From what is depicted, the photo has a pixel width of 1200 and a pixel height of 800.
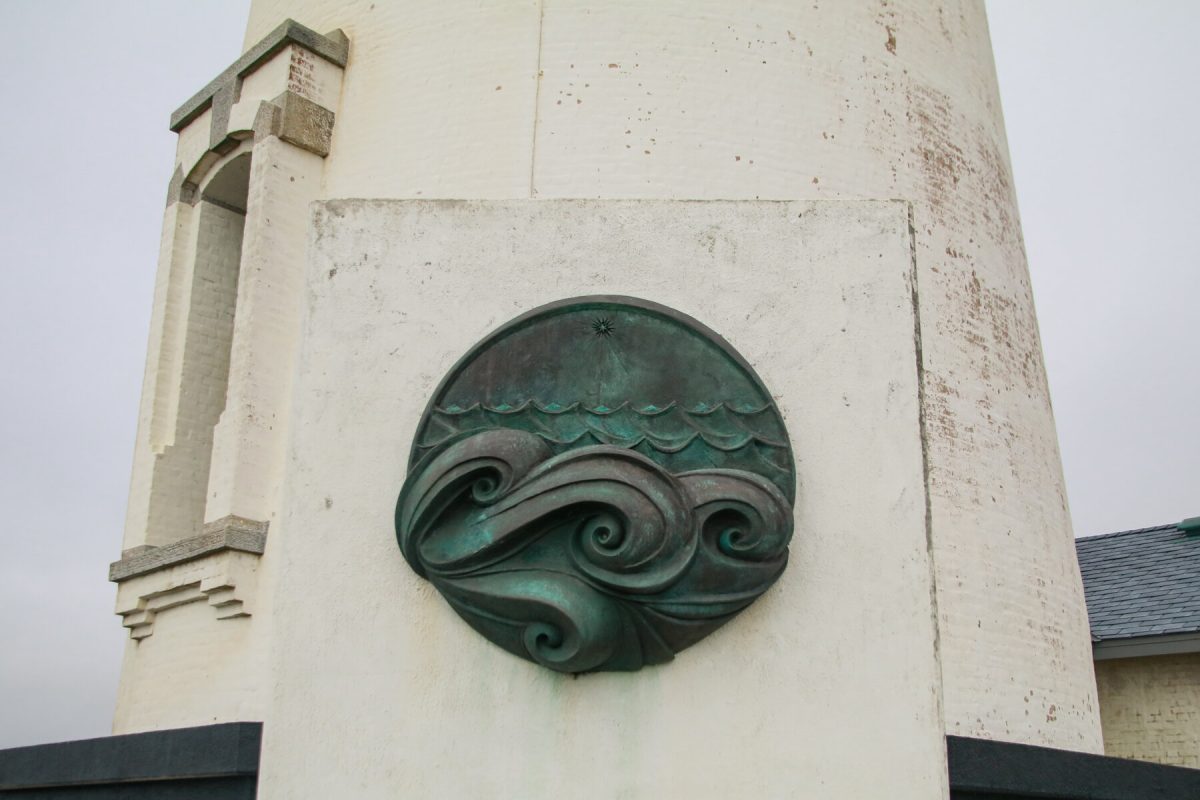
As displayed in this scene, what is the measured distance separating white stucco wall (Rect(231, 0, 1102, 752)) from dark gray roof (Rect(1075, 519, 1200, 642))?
6.24 feet

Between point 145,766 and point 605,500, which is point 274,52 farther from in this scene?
point 605,500

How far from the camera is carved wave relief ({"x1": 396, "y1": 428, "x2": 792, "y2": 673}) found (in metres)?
4.52

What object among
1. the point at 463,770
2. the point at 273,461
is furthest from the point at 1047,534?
the point at 463,770

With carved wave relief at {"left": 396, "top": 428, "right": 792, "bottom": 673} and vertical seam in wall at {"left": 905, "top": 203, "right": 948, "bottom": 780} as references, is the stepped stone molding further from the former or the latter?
vertical seam in wall at {"left": 905, "top": 203, "right": 948, "bottom": 780}

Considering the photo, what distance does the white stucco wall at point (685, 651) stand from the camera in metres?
4.46

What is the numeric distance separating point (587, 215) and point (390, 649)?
1893 mm

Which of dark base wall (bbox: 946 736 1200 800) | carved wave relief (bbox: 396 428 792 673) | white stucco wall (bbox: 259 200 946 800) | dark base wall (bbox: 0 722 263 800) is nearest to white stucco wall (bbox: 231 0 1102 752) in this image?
dark base wall (bbox: 946 736 1200 800)

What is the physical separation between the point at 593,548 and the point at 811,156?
18.0ft

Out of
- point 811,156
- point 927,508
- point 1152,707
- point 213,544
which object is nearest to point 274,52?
point 213,544

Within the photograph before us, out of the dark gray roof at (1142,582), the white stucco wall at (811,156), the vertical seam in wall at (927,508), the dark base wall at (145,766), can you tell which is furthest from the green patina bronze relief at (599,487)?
the dark gray roof at (1142,582)

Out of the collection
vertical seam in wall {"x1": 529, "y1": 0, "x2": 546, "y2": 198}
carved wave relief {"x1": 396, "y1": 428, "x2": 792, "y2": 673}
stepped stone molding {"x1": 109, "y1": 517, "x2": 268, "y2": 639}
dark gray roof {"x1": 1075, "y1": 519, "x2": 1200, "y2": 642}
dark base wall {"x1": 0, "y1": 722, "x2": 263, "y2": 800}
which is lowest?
dark base wall {"x1": 0, "y1": 722, "x2": 263, "y2": 800}

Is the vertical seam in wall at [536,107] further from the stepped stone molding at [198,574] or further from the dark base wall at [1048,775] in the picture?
the dark base wall at [1048,775]

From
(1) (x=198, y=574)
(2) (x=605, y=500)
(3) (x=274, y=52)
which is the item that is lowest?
(2) (x=605, y=500)

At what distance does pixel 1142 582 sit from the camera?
505 inches
